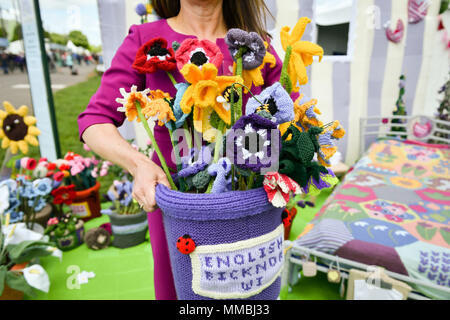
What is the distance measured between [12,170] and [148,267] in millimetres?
1050

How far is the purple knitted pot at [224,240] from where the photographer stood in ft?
1.40

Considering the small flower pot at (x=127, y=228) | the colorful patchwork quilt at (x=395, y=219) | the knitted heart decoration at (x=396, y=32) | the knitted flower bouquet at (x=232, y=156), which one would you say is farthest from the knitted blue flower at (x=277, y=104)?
the knitted heart decoration at (x=396, y=32)

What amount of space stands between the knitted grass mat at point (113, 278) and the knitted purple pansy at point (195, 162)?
4.11 ft

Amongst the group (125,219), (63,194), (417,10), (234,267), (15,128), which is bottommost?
(125,219)

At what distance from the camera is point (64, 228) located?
1.86m

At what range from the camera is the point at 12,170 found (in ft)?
6.09

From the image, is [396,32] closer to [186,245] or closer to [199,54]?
[199,54]

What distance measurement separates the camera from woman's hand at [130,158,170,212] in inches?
18.9

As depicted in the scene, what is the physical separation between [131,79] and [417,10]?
10.6ft

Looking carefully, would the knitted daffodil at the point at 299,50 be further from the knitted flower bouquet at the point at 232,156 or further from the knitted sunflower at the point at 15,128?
the knitted sunflower at the point at 15,128

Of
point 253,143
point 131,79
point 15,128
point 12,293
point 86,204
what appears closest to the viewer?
point 253,143

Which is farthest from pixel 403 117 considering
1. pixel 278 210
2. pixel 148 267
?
pixel 278 210

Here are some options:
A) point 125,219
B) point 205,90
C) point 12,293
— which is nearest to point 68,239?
point 125,219
